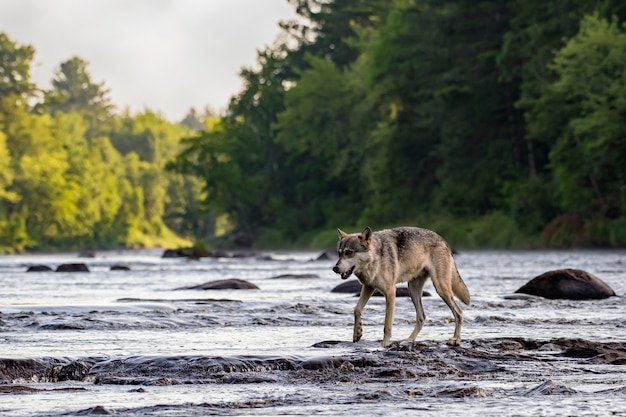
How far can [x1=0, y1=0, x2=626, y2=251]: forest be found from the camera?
55.8 meters

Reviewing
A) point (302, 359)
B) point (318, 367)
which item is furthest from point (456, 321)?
point (318, 367)

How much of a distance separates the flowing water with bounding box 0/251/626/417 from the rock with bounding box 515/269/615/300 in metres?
0.49

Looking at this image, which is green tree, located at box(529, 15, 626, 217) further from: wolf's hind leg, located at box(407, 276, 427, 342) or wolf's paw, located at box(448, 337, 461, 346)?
wolf's paw, located at box(448, 337, 461, 346)

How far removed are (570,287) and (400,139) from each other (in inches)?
2243

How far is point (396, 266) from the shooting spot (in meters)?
13.7

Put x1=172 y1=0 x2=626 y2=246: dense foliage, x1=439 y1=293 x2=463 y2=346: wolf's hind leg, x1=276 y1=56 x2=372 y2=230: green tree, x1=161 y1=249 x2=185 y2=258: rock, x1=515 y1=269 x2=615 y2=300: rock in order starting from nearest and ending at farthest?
x1=439 y1=293 x2=463 y2=346: wolf's hind leg < x1=515 y1=269 x2=615 y2=300: rock < x1=172 y1=0 x2=626 y2=246: dense foliage < x1=161 y1=249 x2=185 y2=258: rock < x1=276 y1=56 x2=372 y2=230: green tree

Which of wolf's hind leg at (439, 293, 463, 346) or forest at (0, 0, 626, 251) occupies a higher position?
forest at (0, 0, 626, 251)

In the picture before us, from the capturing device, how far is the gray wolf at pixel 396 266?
13.3m

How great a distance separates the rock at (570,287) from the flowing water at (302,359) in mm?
487

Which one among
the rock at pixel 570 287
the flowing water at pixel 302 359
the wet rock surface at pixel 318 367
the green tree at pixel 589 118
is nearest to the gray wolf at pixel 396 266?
the flowing water at pixel 302 359

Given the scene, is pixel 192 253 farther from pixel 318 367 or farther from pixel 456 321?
pixel 318 367

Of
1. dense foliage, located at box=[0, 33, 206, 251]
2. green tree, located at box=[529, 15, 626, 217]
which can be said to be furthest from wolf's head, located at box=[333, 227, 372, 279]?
dense foliage, located at box=[0, 33, 206, 251]

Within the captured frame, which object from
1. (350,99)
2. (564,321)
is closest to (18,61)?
(350,99)

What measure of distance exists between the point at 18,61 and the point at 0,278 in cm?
8730
